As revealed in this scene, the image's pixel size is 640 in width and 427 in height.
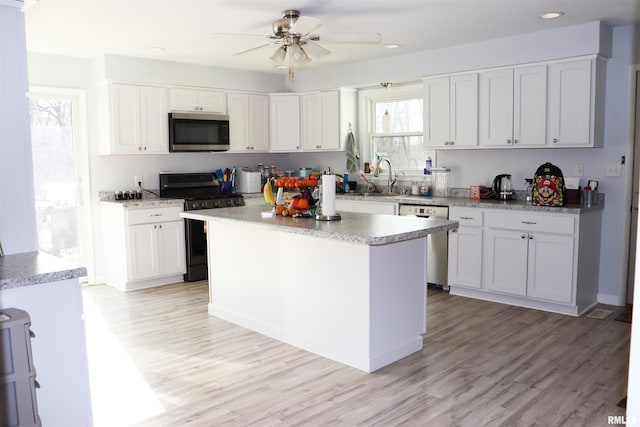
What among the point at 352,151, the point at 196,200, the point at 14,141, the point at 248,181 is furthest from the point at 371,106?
the point at 14,141

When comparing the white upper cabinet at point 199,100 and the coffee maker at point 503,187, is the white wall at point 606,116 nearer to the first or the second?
the coffee maker at point 503,187

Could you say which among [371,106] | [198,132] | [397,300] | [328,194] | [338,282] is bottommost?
[397,300]

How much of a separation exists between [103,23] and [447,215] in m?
3.39

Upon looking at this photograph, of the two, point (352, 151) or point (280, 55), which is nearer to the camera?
point (280, 55)

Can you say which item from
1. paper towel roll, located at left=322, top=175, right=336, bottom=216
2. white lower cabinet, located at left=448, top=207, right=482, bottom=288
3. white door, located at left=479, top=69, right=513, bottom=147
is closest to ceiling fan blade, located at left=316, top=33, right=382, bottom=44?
paper towel roll, located at left=322, top=175, right=336, bottom=216

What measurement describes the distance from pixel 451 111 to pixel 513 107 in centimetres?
63

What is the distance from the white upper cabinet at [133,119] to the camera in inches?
217

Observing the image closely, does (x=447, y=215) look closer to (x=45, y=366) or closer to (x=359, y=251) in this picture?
(x=359, y=251)

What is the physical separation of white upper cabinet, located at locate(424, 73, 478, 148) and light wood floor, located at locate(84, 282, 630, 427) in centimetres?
173

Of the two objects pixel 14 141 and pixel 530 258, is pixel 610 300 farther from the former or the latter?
pixel 14 141

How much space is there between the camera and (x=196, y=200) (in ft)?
19.0

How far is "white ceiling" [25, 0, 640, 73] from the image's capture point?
3.77m

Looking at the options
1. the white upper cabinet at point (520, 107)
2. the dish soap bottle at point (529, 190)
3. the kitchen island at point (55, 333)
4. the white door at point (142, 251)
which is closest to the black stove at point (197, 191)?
the white door at point (142, 251)

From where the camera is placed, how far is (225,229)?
14.4 ft
